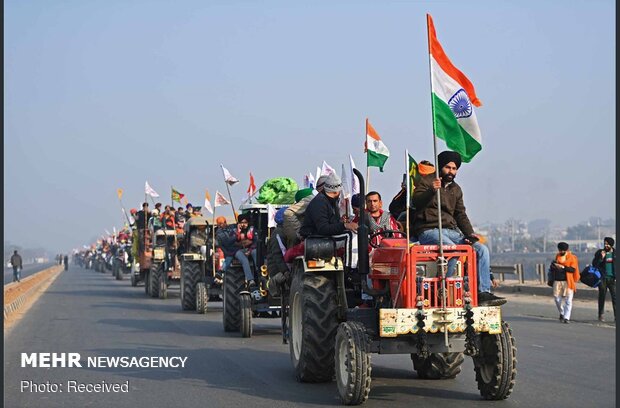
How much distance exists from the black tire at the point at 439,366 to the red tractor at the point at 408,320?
1347 mm

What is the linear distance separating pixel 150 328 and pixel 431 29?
1208 centimetres

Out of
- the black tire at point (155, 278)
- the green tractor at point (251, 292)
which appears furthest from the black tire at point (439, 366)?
the black tire at point (155, 278)

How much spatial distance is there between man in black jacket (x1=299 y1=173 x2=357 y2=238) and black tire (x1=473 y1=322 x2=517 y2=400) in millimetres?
2057

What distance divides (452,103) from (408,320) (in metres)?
2.41

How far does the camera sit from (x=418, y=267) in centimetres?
1077

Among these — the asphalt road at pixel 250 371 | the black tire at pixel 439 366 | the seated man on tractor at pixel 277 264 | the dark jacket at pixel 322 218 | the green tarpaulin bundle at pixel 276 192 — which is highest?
the green tarpaulin bundle at pixel 276 192

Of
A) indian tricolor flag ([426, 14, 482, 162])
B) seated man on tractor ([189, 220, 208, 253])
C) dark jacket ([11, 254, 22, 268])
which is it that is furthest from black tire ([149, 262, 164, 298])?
dark jacket ([11, 254, 22, 268])

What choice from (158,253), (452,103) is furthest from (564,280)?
(158,253)

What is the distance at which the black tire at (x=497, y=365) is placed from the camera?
10664mm

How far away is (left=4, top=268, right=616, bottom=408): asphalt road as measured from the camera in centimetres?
1131

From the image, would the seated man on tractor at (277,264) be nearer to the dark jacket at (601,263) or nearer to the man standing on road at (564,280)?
the man standing on road at (564,280)

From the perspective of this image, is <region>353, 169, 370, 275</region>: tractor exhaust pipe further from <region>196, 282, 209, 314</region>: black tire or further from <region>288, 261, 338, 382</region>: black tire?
<region>196, 282, 209, 314</region>: black tire

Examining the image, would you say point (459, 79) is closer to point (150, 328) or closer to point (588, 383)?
point (588, 383)

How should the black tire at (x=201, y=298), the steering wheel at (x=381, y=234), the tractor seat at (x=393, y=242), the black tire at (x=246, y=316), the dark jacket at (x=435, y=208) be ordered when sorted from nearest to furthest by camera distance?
the tractor seat at (x=393, y=242)
the dark jacket at (x=435, y=208)
the steering wheel at (x=381, y=234)
the black tire at (x=246, y=316)
the black tire at (x=201, y=298)
